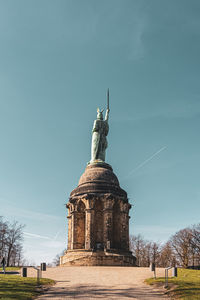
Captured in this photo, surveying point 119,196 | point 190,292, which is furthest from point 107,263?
point 190,292

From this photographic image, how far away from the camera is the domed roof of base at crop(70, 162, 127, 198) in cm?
3609

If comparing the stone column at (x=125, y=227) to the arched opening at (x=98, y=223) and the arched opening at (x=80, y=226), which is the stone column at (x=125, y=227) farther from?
the arched opening at (x=80, y=226)

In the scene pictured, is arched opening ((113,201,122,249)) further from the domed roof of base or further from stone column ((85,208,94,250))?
stone column ((85,208,94,250))

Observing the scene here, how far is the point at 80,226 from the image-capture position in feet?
119

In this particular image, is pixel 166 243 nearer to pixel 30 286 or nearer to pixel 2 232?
pixel 2 232

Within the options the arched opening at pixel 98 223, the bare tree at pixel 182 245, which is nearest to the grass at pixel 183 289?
the arched opening at pixel 98 223

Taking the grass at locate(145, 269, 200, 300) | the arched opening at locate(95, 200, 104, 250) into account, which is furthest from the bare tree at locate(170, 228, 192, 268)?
the grass at locate(145, 269, 200, 300)

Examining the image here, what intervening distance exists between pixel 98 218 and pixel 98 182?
163 inches

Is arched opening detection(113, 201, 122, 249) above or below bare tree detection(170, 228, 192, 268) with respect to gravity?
above

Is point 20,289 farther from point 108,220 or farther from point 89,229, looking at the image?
point 108,220

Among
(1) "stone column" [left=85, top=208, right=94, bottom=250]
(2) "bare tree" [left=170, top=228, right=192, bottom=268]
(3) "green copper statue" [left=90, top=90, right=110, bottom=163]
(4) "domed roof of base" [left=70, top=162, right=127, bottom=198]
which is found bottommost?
(2) "bare tree" [left=170, top=228, right=192, bottom=268]

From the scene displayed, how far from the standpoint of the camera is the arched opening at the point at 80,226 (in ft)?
116

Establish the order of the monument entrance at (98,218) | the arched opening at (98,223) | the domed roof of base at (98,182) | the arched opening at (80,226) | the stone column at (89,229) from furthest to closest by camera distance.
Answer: the domed roof of base at (98,182) < the arched opening at (80,226) < the arched opening at (98,223) < the stone column at (89,229) < the monument entrance at (98,218)

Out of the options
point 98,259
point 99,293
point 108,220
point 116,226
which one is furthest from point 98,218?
point 99,293
